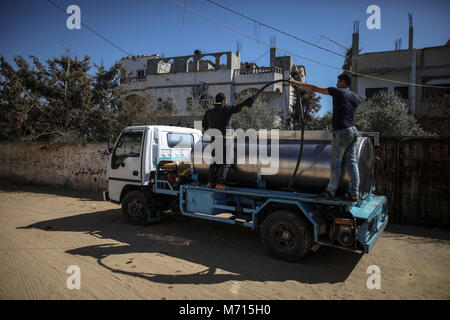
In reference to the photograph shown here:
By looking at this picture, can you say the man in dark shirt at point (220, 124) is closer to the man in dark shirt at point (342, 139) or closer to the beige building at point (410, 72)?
the man in dark shirt at point (342, 139)

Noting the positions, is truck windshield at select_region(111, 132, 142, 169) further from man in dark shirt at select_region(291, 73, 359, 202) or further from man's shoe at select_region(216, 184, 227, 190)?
man in dark shirt at select_region(291, 73, 359, 202)

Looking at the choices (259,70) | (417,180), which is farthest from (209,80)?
(417,180)

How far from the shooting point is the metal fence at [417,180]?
7145 millimetres

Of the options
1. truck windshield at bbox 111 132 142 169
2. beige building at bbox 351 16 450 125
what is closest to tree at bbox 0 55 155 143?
truck windshield at bbox 111 132 142 169

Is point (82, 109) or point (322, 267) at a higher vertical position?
point (82, 109)

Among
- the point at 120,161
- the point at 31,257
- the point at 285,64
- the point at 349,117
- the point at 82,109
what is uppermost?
the point at 285,64

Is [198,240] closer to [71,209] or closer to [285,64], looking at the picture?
[71,209]

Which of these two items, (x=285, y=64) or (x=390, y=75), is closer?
(x=390, y=75)

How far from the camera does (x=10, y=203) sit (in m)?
9.94

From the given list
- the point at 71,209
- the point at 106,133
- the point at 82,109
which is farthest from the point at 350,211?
the point at 82,109

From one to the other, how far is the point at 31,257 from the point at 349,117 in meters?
5.82

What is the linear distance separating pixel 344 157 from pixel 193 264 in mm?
3027

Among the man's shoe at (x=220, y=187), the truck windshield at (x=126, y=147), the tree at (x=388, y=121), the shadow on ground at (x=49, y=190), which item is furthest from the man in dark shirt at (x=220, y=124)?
the tree at (x=388, y=121)

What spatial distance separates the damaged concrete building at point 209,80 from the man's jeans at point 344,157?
1740cm
